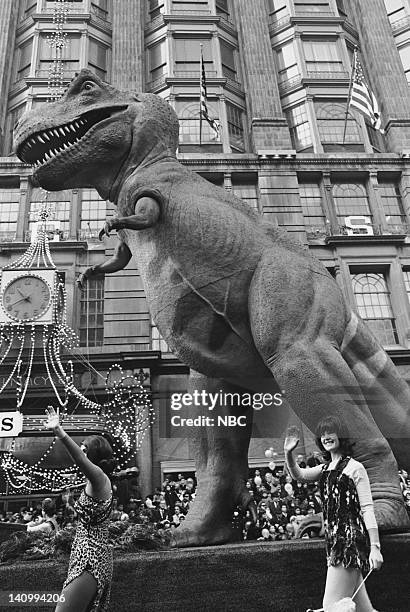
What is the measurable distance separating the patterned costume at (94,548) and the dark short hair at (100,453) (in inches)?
6.8

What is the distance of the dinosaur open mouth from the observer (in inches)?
175

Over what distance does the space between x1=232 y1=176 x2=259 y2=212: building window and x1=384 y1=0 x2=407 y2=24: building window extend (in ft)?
41.4

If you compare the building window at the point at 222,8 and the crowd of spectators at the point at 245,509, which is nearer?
the crowd of spectators at the point at 245,509

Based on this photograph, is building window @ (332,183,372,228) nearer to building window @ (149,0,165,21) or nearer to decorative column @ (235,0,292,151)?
decorative column @ (235,0,292,151)

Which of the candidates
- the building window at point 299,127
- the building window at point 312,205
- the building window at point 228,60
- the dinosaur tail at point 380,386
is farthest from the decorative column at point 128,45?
the dinosaur tail at point 380,386

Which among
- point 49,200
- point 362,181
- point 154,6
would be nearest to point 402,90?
point 362,181

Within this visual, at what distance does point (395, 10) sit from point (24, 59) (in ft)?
60.9

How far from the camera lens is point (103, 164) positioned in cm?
453

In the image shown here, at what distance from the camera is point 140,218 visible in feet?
12.8

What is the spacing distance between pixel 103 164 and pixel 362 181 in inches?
821

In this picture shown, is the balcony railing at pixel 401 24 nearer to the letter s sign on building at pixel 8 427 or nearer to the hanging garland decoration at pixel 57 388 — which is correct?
the hanging garland decoration at pixel 57 388

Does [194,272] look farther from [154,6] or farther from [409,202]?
[154,6]

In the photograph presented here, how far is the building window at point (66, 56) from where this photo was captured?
83.4ft

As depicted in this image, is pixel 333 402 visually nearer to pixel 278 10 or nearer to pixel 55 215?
pixel 55 215
